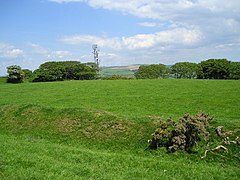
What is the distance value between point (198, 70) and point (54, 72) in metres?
49.4

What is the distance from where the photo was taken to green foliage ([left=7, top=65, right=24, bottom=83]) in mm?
90600

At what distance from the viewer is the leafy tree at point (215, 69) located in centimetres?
9185

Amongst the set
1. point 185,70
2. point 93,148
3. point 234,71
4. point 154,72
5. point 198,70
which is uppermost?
point 185,70

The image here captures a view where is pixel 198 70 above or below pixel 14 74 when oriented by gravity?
above

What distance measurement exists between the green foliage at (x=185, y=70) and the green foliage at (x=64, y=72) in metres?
30.4

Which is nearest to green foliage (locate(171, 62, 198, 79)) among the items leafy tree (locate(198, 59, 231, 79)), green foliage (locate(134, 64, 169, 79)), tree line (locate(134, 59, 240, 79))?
tree line (locate(134, 59, 240, 79))

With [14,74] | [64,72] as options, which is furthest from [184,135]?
[64,72]

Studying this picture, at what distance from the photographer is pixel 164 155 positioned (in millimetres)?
13969

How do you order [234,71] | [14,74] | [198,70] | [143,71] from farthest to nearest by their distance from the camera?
[143,71] → [198,70] → [14,74] → [234,71]

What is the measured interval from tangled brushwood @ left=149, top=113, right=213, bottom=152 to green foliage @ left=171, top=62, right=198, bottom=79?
9002 cm

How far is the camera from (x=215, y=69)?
9275cm

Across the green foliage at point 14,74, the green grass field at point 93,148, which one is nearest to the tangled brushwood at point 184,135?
the green grass field at point 93,148

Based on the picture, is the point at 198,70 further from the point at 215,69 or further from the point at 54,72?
the point at 54,72

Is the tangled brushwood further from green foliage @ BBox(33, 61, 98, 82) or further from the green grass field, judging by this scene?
green foliage @ BBox(33, 61, 98, 82)
